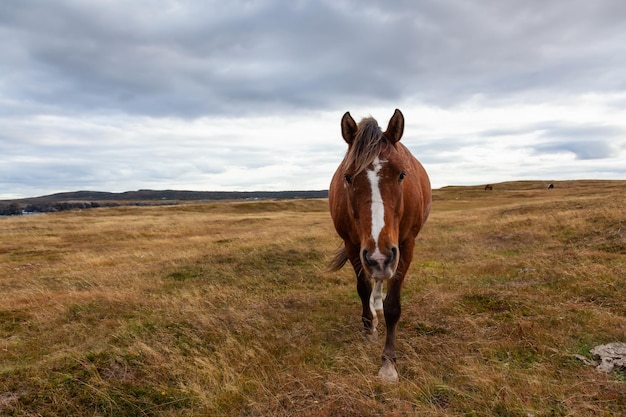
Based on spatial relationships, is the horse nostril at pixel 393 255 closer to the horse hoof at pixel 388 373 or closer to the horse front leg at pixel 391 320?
the horse front leg at pixel 391 320

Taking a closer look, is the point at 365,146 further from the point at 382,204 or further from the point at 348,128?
the point at 382,204

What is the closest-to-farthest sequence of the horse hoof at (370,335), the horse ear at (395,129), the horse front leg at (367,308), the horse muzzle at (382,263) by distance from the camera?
the horse muzzle at (382,263) → the horse ear at (395,129) → the horse hoof at (370,335) → the horse front leg at (367,308)

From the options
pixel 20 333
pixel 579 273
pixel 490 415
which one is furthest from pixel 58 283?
pixel 579 273

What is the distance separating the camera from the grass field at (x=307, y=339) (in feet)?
14.5

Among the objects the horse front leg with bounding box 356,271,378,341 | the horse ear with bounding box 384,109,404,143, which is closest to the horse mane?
the horse ear with bounding box 384,109,404,143

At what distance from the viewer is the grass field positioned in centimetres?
443

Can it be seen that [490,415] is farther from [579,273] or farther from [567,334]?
[579,273]

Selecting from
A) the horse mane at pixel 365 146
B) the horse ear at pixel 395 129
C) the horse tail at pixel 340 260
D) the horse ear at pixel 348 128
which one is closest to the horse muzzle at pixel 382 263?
the horse mane at pixel 365 146

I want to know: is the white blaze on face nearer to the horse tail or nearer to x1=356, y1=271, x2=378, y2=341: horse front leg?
x1=356, y1=271, x2=378, y2=341: horse front leg

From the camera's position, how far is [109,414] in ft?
15.5

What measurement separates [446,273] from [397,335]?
5.59m

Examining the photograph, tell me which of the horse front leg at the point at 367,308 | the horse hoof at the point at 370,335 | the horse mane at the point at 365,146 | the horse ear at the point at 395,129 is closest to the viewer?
the horse mane at the point at 365,146

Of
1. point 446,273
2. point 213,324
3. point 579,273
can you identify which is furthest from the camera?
point 446,273

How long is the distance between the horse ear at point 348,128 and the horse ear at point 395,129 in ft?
1.63
